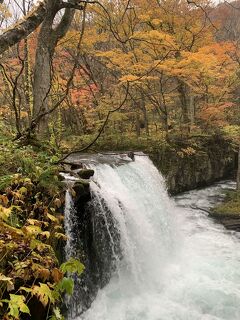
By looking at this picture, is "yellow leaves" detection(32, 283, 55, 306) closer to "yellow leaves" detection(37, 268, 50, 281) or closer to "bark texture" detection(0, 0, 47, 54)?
"yellow leaves" detection(37, 268, 50, 281)

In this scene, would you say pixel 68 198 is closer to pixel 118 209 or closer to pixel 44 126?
pixel 118 209

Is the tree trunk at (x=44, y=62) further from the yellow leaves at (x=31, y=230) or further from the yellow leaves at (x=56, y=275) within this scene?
the yellow leaves at (x=56, y=275)

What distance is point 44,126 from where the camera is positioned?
806 cm

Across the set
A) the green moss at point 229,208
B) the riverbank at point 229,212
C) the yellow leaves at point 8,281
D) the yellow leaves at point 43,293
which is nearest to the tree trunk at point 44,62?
the yellow leaves at point 8,281

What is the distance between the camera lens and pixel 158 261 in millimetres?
7789

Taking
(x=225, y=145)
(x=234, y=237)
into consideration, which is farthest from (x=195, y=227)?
(x=225, y=145)

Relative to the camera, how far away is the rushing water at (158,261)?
5992 mm

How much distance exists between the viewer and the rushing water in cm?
599

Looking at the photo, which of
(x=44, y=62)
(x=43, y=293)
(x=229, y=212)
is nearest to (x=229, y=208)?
(x=229, y=212)

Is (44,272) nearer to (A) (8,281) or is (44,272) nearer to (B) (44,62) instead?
(A) (8,281)

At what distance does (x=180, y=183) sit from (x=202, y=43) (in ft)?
18.8

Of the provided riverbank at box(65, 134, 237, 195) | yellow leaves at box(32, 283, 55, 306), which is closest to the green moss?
riverbank at box(65, 134, 237, 195)

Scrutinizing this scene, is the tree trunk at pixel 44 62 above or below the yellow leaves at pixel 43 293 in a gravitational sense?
above

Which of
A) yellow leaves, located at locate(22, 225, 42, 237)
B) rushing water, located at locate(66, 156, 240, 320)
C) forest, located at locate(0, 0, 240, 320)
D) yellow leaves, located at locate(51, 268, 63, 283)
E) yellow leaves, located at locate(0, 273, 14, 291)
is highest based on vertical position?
forest, located at locate(0, 0, 240, 320)
